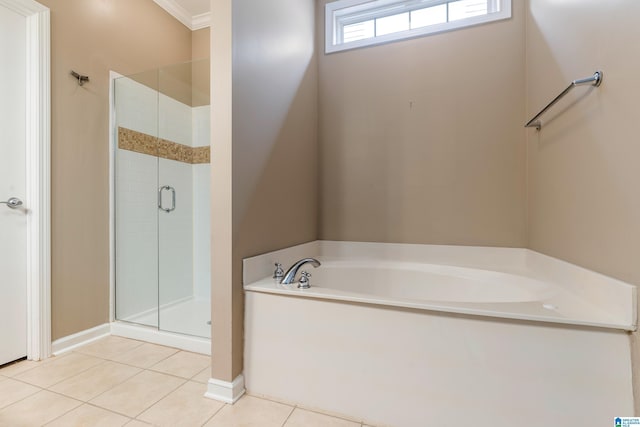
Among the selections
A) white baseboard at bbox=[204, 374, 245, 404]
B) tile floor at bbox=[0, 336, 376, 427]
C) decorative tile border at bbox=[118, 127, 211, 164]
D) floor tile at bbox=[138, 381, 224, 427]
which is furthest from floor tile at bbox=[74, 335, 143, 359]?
decorative tile border at bbox=[118, 127, 211, 164]

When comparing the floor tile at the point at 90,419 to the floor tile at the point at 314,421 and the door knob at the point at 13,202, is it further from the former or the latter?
the door knob at the point at 13,202

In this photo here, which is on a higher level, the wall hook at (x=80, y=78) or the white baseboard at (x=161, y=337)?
the wall hook at (x=80, y=78)

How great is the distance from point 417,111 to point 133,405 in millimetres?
2400

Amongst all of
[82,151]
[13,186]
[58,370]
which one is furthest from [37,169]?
[58,370]

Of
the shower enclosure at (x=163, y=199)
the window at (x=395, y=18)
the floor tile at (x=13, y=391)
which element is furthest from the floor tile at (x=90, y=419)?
the window at (x=395, y=18)

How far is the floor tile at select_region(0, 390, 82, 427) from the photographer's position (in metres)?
1.24

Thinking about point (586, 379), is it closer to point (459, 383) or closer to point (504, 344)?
point (504, 344)

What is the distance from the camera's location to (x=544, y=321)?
104 cm

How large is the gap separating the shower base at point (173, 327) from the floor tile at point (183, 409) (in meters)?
0.43

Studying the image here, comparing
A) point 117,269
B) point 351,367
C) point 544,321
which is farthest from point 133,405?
point 544,321

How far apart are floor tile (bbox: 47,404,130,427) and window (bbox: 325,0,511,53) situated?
2.63 m

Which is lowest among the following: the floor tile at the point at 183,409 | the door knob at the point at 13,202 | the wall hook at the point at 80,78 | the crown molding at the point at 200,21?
the floor tile at the point at 183,409

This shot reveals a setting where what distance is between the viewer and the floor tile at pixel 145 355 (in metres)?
1.75

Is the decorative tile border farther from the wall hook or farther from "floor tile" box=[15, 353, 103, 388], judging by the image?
"floor tile" box=[15, 353, 103, 388]
